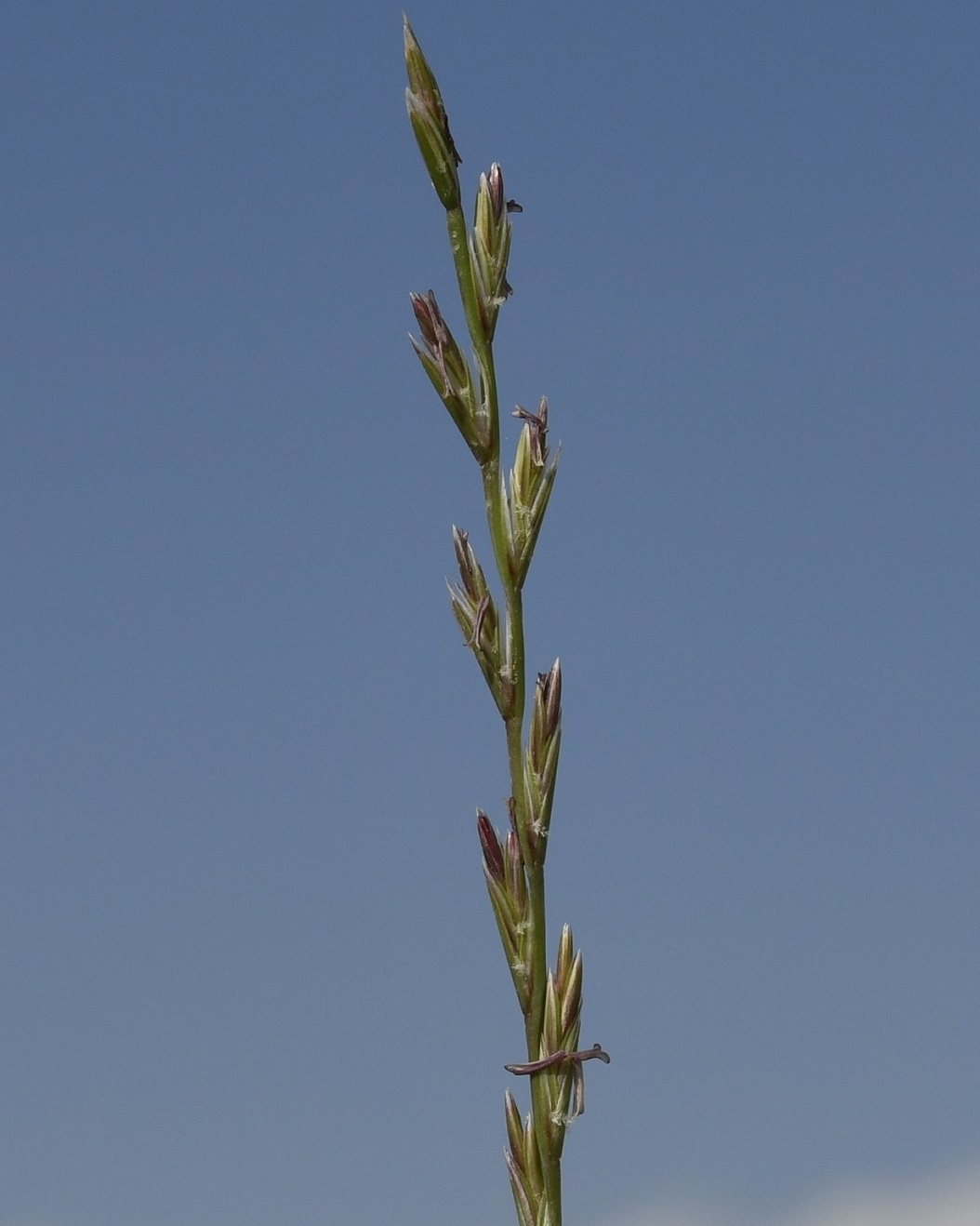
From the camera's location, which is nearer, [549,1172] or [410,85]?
[549,1172]

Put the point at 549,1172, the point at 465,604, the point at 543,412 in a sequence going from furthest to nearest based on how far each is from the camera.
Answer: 1. the point at 543,412
2. the point at 465,604
3. the point at 549,1172

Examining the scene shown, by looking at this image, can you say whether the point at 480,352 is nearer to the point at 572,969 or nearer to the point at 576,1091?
the point at 572,969

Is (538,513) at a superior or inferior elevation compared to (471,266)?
inferior

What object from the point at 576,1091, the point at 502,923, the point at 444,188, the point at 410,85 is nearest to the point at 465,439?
the point at 444,188

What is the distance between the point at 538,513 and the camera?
263 centimetres

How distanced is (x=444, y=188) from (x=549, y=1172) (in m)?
1.74

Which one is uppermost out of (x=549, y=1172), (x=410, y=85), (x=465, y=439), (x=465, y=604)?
(x=410, y=85)

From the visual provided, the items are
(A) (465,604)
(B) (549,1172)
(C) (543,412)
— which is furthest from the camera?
(C) (543,412)

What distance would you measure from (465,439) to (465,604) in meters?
0.31

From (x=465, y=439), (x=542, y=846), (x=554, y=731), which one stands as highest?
(x=465, y=439)

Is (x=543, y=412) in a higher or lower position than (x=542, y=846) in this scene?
higher

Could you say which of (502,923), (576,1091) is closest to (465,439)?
(502,923)

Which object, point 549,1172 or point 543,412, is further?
point 543,412

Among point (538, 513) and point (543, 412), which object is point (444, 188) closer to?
point (543, 412)
